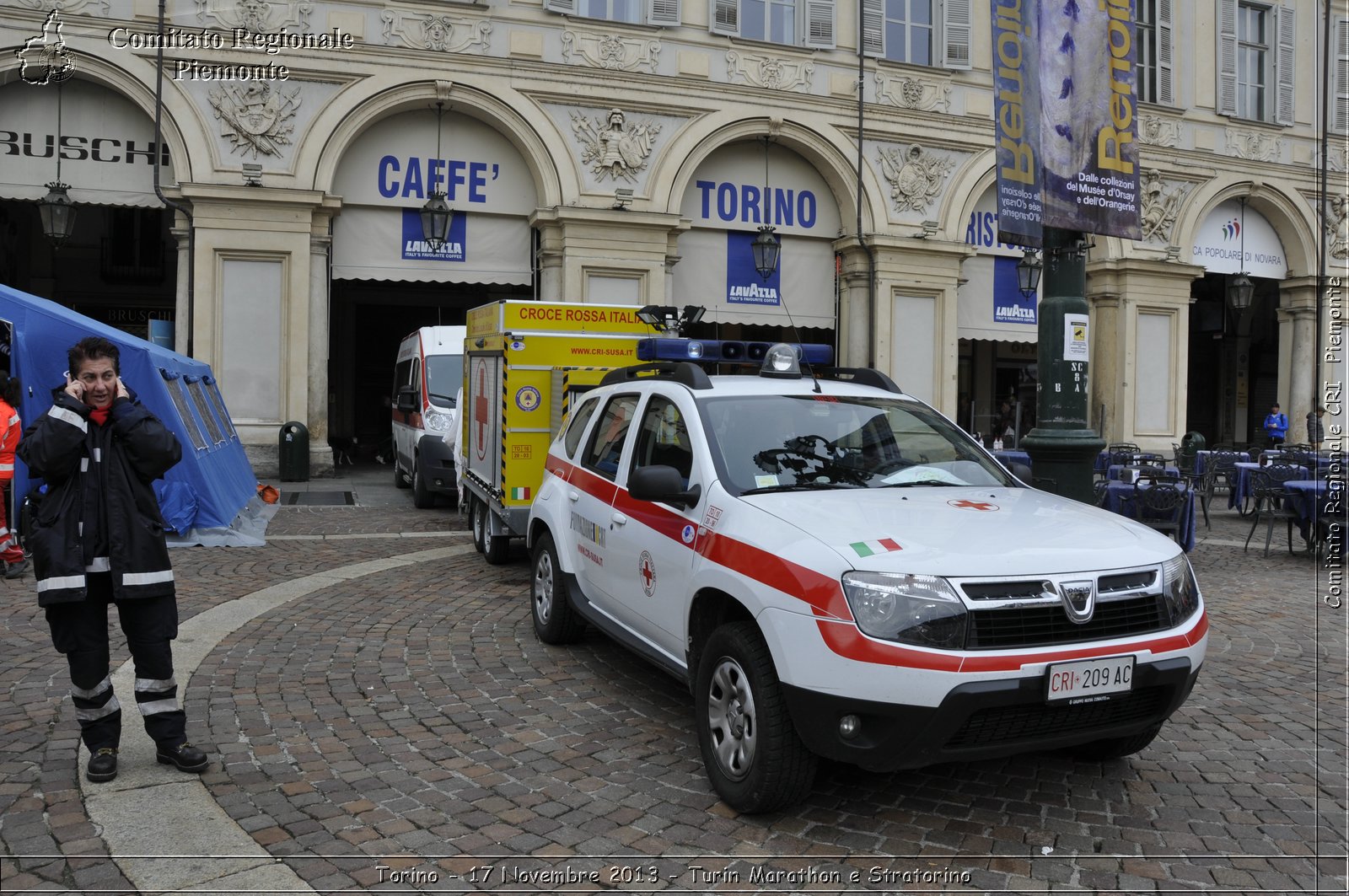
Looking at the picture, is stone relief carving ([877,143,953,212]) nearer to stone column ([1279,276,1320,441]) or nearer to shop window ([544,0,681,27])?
shop window ([544,0,681,27])

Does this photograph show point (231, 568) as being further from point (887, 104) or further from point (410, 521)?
point (887, 104)

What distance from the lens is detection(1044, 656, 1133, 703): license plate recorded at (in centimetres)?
337

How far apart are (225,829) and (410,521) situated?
29.4 ft

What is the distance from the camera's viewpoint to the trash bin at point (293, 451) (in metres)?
15.6

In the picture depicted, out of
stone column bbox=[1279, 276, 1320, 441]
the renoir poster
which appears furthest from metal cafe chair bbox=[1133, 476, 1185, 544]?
stone column bbox=[1279, 276, 1320, 441]

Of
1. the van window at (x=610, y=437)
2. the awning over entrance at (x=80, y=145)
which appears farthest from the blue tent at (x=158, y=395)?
the awning over entrance at (x=80, y=145)

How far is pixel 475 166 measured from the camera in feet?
57.7

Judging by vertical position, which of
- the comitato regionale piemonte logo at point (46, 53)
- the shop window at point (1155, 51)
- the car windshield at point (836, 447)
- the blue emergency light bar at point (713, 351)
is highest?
the shop window at point (1155, 51)

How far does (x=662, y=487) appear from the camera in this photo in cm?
425

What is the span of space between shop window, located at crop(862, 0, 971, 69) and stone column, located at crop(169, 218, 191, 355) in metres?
13.1

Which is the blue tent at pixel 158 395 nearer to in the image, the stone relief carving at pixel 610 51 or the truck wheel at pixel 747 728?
the truck wheel at pixel 747 728

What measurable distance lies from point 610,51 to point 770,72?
10.0 feet

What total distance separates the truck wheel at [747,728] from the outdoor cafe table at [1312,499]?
851cm

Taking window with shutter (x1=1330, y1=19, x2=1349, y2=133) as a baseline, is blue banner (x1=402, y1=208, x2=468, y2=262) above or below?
below
